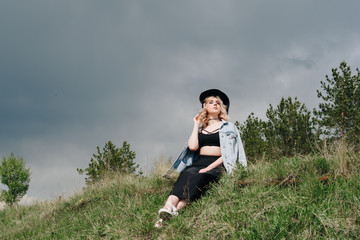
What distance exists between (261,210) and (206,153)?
1951 millimetres

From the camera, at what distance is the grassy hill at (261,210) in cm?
342

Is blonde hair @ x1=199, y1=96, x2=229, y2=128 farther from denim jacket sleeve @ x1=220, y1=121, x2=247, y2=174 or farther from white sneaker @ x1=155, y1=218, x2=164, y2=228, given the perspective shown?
white sneaker @ x1=155, y1=218, x2=164, y2=228

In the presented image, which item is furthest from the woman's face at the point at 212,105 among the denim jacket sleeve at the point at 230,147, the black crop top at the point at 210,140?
the black crop top at the point at 210,140

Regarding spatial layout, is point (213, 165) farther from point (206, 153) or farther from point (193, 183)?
point (193, 183)

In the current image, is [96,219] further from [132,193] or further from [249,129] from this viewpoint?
[249,129]

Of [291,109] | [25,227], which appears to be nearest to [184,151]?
[25,227]

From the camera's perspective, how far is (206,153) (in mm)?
5645

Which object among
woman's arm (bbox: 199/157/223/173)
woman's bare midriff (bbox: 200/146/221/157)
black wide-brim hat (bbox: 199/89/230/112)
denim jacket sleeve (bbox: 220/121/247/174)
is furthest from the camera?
black wide-brim hat (bbox: 199/89/230/112)

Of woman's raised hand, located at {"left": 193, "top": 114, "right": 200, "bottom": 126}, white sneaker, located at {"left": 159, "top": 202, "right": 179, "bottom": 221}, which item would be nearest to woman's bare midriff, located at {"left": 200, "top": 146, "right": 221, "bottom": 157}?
woman's raised hand, located at {"left": 193, "top": 114, "right": 200, "bottom": 126}

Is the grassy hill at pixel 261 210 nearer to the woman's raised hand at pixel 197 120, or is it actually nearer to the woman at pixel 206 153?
the woman at pixel 206 153

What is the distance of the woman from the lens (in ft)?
15.4

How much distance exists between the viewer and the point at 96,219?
5.25m

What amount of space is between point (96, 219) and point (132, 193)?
128cm

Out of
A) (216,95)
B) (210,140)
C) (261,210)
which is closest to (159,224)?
(261,210)
